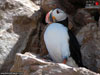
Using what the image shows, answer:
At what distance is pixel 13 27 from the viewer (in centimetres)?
380

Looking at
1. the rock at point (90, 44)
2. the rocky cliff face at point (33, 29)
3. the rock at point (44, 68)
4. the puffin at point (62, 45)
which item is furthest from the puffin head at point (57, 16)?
the rock at point (44, 68)

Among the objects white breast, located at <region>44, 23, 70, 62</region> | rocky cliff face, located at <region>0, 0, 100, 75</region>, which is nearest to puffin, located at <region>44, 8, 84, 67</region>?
white breast, located at <region>44, 23, 70, 62</region>

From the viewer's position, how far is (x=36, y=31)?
13.0 feet

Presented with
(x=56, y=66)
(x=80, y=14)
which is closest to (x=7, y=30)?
(x=80, y=14)

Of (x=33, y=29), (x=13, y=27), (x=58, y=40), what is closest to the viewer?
(x=58, y=40)

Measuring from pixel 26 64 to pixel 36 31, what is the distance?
5.52ft

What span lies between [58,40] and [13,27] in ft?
4.35

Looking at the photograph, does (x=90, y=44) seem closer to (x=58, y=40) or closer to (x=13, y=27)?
(x=58, y=40)

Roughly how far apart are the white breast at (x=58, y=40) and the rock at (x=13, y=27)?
0.97 m

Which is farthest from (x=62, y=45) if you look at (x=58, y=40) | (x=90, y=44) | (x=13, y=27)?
(x=13, y=27)

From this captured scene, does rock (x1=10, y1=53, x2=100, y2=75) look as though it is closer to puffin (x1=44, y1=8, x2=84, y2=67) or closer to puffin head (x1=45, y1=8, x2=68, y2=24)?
puffin (x1=44, y1=8, x2=84, y2=67)

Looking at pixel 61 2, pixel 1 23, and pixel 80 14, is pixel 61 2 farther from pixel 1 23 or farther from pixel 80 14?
pixel 1 23

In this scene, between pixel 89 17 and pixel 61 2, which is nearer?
pixel 89 17

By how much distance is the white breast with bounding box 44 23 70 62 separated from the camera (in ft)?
9.29
